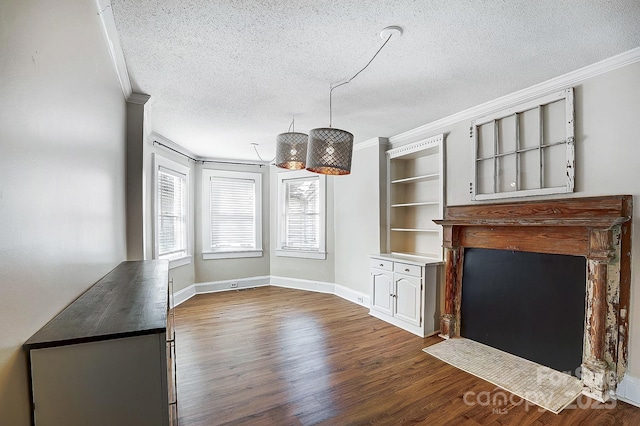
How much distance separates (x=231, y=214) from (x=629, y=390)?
5.48 m

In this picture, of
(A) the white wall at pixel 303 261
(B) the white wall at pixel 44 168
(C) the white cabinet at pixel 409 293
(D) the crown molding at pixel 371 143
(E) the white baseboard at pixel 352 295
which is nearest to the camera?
(B) the white wall at pixel 44 168

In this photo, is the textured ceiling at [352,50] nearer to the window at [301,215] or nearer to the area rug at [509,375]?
the window at [301,215]

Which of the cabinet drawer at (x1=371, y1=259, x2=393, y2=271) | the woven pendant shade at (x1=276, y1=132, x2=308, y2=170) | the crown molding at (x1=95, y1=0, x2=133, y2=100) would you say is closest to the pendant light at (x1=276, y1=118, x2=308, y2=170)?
the woven pendant shade at (x1=276, y1=132, x2=308, y2=170)

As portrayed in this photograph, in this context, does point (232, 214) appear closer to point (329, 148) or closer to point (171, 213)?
point (171, 213)

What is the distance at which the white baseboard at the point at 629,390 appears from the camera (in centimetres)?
211

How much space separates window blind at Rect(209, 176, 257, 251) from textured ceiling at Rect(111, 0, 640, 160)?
8.02 feet

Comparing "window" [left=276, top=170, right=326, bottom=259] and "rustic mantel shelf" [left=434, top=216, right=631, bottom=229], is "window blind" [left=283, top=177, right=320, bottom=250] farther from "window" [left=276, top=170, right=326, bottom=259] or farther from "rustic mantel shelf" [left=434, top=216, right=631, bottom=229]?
"rustic mantel shelf" [left=434, top=216, right=631, bottom=229]

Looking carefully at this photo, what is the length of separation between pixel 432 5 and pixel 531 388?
9.28ft

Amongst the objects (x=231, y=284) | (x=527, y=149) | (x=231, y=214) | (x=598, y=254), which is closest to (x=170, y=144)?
(x=231, y=214)

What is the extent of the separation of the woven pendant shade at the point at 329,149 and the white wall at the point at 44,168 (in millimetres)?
1454

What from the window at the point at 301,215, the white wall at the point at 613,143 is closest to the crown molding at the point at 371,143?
the window at the point at 301,215

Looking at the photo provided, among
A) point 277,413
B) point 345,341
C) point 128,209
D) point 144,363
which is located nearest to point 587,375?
point 345,341

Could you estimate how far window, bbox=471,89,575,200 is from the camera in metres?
2.49

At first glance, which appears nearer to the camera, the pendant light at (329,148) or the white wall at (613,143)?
the white wall at (613,143)
